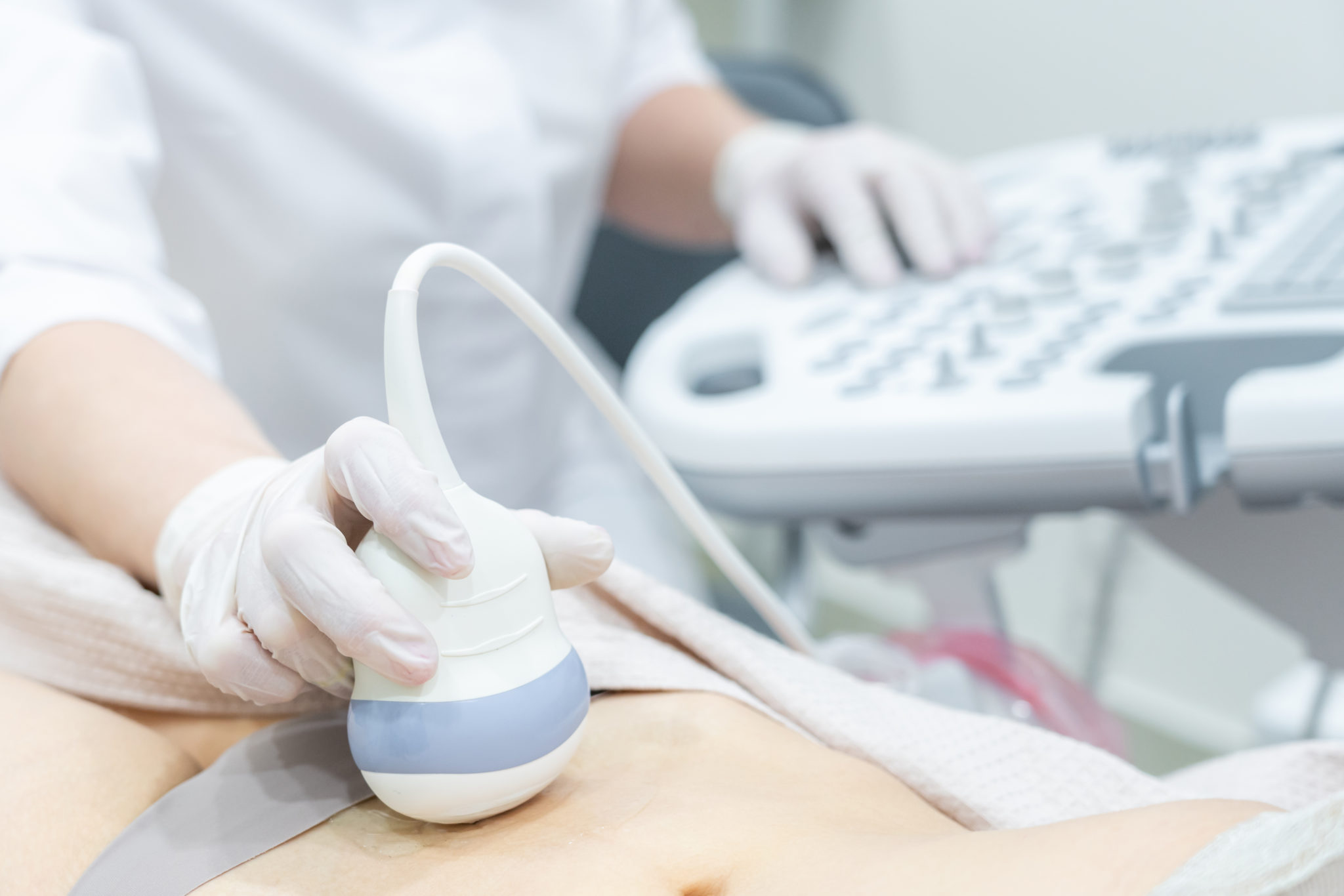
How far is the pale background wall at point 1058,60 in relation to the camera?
1330 mm

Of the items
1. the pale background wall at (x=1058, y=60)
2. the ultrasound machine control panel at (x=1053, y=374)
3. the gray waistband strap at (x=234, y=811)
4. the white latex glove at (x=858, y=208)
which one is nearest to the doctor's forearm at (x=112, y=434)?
the gray waistband strap at (x=234, y=811)

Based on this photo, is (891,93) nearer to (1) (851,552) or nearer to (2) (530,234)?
(2) (530,234)

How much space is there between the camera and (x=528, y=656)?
0.40 meters

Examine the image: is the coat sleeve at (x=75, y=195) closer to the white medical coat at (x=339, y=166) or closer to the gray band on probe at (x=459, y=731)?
the white medical coat at (x=339, y=166)

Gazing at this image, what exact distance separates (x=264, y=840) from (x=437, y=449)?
0.16 metres

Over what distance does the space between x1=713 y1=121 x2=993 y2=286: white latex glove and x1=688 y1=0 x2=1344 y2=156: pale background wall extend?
0.62 m

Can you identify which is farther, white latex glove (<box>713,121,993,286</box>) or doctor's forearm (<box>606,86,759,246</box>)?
doctor's forearm (<box>606,86,759,246</box>)

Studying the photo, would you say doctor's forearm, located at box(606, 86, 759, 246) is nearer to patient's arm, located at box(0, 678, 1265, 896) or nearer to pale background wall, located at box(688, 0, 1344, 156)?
pale background wall, located at box(688, 0, 1344, 156)

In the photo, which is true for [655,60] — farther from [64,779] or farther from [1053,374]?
[64,779]

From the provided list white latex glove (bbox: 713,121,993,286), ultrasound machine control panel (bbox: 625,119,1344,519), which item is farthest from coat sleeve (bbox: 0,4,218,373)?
white latex glove (bbox: 713,121,993,286)

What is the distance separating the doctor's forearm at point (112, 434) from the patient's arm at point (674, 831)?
0.33 ft

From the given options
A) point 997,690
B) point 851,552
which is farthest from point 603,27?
point 997,690

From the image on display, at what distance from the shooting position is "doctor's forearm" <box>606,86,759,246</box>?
120 centimetres

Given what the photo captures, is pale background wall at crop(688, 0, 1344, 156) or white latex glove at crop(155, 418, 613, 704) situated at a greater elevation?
white latex glove at crop(155, 418, 613, 704)
